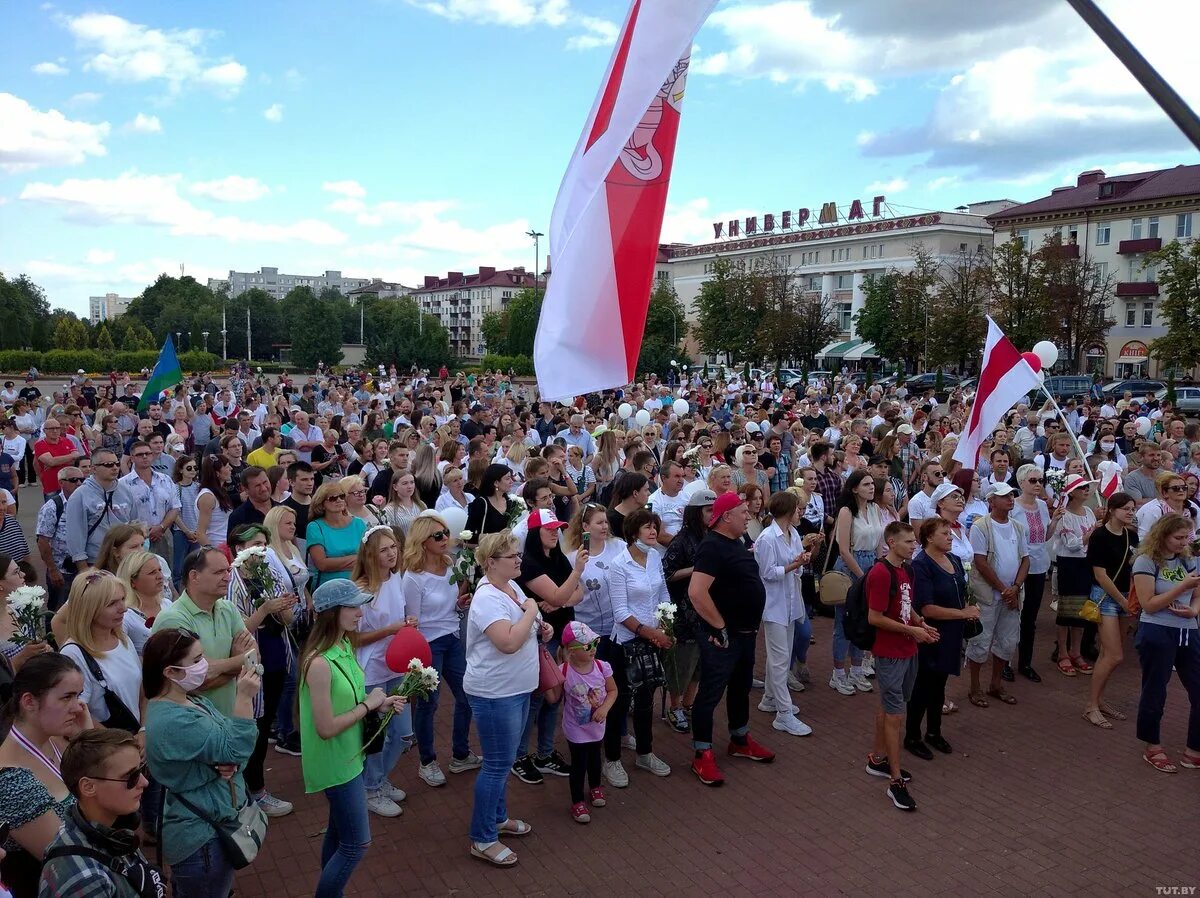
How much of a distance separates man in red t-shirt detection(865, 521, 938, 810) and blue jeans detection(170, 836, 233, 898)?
4013 millimetres

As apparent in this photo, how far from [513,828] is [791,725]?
2.49 metres

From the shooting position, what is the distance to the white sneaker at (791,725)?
6.71 metres

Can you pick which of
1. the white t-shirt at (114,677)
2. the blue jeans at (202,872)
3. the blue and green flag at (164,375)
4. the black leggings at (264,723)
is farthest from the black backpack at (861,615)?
the blue and green flag at (164,375)

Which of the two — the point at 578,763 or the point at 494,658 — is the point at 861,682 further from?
the point at 494,658

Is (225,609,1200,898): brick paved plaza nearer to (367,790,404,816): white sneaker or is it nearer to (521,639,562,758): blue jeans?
(367,790,404,816): white sneaker

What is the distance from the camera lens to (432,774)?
19.3 feet

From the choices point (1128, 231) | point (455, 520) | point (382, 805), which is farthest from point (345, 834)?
point (1128, 231)

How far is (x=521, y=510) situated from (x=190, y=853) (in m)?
3.79

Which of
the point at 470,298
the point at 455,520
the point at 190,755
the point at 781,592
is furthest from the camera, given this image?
the point at 470,298

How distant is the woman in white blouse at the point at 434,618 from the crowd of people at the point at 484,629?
17 millimetres

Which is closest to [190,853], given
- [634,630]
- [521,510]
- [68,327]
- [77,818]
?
[77,818]

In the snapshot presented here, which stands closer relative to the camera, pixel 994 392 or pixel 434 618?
pixel 434 618

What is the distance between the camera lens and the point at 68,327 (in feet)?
268

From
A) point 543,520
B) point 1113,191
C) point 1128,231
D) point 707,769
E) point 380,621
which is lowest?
point 707,769
